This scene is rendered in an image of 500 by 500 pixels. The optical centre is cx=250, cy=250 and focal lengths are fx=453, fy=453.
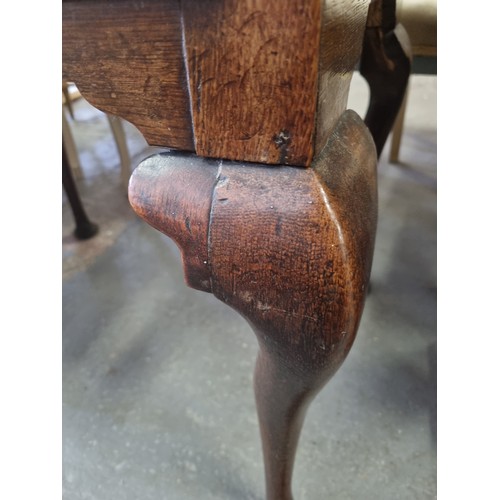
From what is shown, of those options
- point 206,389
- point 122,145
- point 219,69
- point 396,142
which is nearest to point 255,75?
point 219,69

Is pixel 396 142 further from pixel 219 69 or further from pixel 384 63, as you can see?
pixel 219 69

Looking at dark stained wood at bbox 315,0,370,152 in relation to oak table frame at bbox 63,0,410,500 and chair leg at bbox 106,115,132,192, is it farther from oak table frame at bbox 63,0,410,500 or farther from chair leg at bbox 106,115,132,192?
chair leg at bbox 106,115,132,192

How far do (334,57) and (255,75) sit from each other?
6 centimetres

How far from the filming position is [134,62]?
0.96 feet

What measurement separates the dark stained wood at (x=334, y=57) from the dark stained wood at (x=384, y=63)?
41 centimetres

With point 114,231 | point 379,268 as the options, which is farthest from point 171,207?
point 114,231

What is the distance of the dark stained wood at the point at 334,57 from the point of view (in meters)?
0.26

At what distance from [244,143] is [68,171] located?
1025mm

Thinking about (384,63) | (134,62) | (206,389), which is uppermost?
(134,62)

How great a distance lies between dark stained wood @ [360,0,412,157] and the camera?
2.33ft

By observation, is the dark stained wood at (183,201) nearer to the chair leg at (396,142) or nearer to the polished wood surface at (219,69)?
the polished wood surface at (219,69)

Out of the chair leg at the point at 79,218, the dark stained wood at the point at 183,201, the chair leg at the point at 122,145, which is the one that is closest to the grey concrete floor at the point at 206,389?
the chair leg at the point at 79,218

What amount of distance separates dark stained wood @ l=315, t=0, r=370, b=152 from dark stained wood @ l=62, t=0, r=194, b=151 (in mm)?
85

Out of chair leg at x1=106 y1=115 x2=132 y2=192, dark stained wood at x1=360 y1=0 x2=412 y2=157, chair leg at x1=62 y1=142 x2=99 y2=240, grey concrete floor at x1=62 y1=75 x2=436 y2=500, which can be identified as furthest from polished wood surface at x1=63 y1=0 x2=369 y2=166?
chair leg at x1=106 y1=115 x2=132 y2=192
